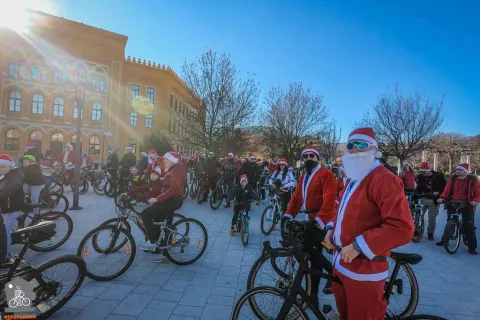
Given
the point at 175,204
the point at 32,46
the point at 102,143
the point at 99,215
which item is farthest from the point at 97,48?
the point at 175,204

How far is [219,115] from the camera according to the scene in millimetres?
23047

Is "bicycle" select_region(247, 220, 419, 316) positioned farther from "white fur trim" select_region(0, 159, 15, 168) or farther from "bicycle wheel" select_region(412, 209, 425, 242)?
"bicycle wheel" select_region(412, 209, 425, 242)

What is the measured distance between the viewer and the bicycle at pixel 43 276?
9.79 ft

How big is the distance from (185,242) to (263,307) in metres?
2.39

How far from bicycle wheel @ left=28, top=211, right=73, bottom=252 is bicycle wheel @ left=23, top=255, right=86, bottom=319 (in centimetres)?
220

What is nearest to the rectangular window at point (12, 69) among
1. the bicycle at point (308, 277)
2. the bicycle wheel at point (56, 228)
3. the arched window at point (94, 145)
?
the arched window at point (94, 145)

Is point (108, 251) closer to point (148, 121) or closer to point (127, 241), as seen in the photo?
point (127, 241)

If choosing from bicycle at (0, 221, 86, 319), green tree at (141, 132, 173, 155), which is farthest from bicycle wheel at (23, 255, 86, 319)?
green tree at (141, 132, 173, 155)

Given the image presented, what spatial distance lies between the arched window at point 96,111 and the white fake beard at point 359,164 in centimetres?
4208

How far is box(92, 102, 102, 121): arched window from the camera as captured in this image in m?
39.0

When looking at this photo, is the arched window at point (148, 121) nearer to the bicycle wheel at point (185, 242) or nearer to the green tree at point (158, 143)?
the green tree at point (158, 143)

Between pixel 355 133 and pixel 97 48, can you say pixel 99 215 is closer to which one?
pixel 355 133

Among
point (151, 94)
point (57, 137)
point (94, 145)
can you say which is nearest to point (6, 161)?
point (94, 145)

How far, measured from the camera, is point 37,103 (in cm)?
3616
